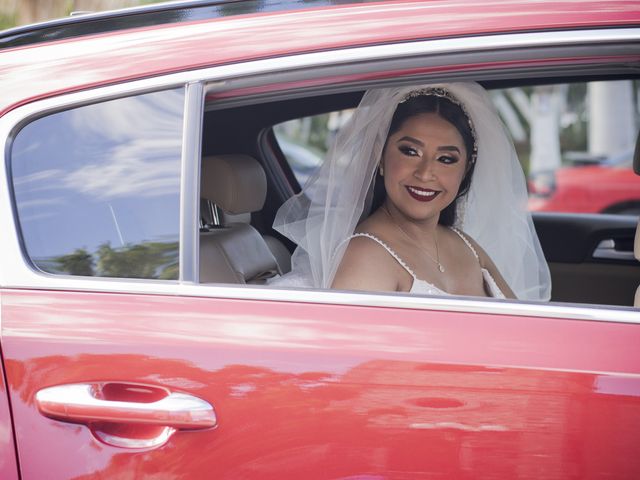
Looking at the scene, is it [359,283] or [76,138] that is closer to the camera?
[76,138]

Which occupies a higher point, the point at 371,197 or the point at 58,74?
the point at 58,74

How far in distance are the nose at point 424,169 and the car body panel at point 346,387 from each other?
1085mm

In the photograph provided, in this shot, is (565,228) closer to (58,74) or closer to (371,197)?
(371,197)

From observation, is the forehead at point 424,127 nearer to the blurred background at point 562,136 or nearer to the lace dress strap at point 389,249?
the lace dress strap at point 389,249

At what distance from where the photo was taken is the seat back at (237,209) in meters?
2.86

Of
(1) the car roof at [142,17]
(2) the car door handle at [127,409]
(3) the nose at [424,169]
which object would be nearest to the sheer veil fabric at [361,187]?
(3) the nose at [424,169]

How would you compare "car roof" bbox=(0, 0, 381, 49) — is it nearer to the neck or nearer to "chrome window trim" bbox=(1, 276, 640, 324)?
"chrome window trim" bbox=(1, 276, 640, 324)

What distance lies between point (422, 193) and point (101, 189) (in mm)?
1193

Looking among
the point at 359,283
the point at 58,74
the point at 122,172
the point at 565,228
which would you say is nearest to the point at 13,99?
the point at 58,74

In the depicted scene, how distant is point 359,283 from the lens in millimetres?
2553

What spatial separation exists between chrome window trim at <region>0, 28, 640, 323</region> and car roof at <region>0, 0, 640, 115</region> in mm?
16

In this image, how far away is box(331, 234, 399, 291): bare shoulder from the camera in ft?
8.40

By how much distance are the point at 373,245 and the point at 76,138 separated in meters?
1.04

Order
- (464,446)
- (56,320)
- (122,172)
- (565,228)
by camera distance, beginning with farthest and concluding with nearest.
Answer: (565,228) < (122,172) < (56,320) < (464,446)
